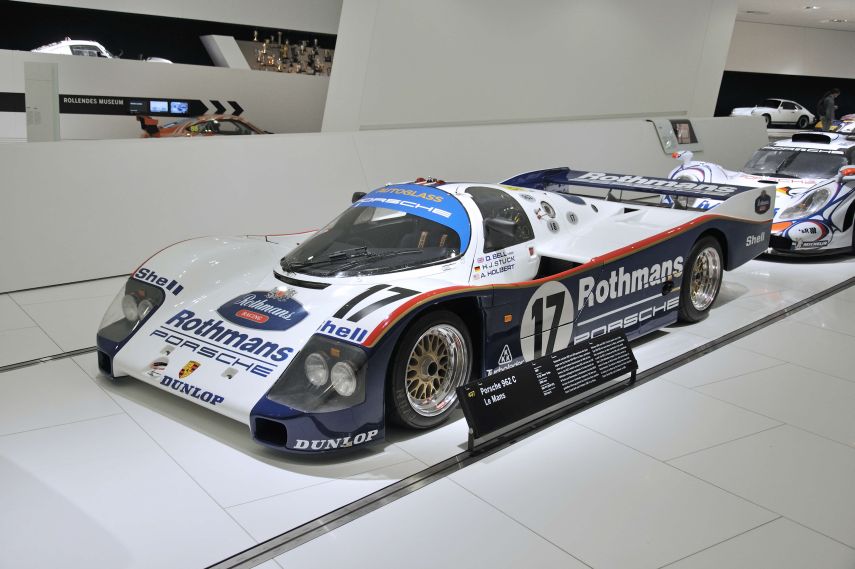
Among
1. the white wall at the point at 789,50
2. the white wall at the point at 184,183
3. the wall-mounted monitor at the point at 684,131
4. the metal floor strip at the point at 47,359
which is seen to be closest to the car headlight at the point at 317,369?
the metal floor strip at the point at 47,359

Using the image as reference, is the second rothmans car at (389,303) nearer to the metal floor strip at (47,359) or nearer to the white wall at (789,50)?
the metal floor strip at (47,359)

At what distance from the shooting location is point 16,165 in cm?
638

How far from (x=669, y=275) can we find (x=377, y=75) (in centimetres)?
475

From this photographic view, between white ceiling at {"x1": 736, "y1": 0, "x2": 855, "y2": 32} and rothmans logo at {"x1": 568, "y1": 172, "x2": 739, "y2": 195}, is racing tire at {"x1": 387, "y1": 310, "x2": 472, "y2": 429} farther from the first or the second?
white ceiling at {"x1": 736, "y1": 0, "x2": 855, "y2": 32}

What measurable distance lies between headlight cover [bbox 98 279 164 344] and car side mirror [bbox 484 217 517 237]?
6.15 feet

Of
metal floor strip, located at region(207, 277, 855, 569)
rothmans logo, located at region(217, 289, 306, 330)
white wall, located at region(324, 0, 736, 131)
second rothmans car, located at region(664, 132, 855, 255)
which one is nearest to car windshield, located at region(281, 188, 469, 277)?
rothmans logo, located at region(217, 289, 306, 330)

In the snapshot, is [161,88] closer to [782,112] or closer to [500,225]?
[500,225]

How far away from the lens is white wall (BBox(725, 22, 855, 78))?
22641 millimetres

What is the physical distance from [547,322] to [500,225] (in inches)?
24.4

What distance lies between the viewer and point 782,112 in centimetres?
2233

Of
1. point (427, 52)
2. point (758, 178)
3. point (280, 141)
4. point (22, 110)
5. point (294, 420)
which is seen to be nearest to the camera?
point (294, 420)

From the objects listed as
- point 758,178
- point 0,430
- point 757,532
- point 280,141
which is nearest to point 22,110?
point 280,141

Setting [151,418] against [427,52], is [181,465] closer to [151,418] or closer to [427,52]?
[151,418]

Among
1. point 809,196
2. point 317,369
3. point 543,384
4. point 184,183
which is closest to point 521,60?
point 809,196
